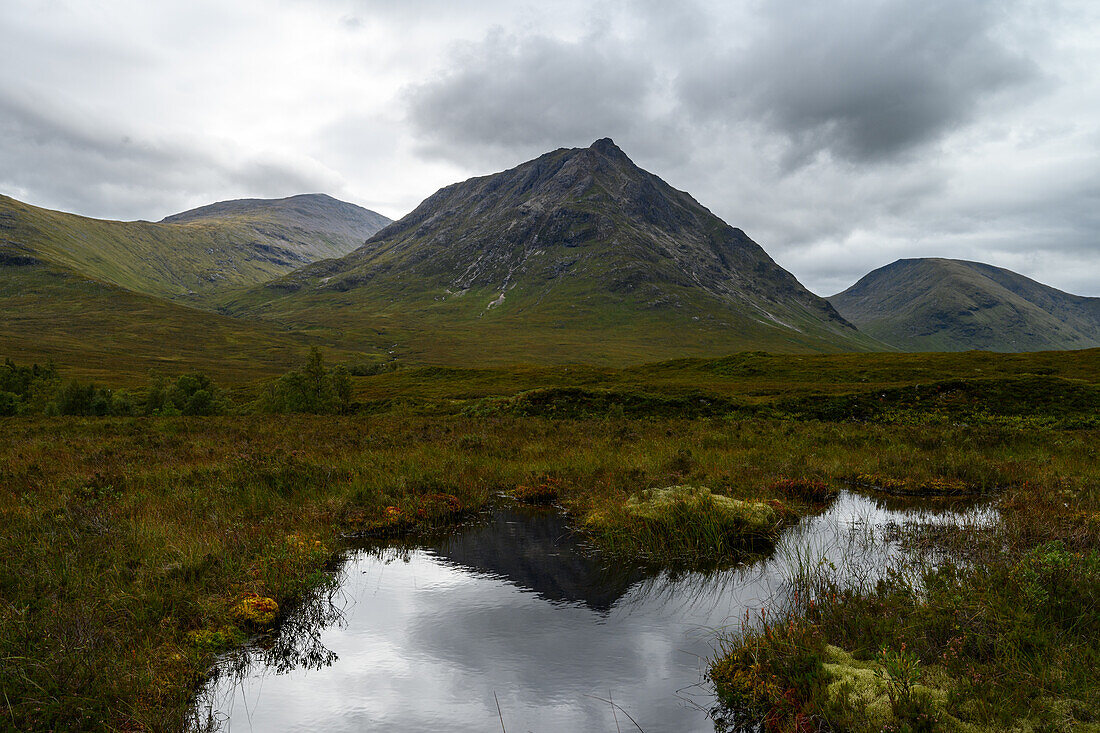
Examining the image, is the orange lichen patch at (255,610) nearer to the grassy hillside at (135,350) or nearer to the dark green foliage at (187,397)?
the dark green foliage at (187,397)

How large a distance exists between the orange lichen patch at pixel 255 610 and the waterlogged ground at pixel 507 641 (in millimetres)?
324

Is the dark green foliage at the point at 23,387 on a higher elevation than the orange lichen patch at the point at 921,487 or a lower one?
lower

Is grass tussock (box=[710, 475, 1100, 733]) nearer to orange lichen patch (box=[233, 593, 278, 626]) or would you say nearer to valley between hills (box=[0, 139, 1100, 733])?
valley between hills (box=[0, 139, 1100, 733])

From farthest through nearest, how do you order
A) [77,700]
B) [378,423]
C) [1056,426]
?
[378,423] < [1056,426] < [77,700]

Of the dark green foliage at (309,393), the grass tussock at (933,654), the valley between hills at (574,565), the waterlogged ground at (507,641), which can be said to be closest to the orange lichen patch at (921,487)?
the valley between hills at (574,565)

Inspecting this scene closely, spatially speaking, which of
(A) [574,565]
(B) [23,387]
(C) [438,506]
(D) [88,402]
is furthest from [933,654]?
(B) [23,387]

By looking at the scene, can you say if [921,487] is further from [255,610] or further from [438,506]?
[255,610]

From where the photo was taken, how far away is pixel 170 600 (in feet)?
24.3

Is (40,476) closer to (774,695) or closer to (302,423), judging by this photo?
(302,423)

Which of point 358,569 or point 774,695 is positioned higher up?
point 774,695

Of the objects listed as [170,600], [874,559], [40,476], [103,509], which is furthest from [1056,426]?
[40,476]

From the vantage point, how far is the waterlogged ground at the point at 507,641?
580 cm

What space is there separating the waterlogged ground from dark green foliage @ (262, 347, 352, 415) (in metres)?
38.8

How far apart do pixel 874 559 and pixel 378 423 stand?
26761mm
